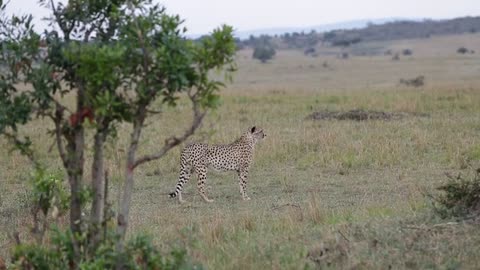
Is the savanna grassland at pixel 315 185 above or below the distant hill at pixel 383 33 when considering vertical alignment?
above

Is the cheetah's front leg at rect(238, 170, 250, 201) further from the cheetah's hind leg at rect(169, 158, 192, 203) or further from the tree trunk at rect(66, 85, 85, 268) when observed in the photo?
the tree trunk at rect(66, 85, 85, 268)

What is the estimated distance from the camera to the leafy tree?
201 inches

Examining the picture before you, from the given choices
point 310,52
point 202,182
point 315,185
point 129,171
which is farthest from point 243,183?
point 310,52

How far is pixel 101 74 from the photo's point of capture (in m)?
5.02

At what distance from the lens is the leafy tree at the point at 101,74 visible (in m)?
5.10

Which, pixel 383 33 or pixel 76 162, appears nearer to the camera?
pixel 76 162

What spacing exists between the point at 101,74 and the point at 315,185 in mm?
6642

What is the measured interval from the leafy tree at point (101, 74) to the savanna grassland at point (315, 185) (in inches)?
10.8

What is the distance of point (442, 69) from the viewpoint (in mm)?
34969

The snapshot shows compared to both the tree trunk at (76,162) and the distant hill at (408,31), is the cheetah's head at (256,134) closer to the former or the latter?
the tree trunk at (76,162)

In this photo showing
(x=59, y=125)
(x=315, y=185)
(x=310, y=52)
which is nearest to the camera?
(x=59, y=125)

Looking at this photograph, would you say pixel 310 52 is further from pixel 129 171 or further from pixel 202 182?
pixel 129 171

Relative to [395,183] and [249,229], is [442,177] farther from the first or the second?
[249,229]

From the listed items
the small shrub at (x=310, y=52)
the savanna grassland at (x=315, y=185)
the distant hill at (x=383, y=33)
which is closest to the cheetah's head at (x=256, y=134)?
the savanna grassland at (x=315, y=185)
